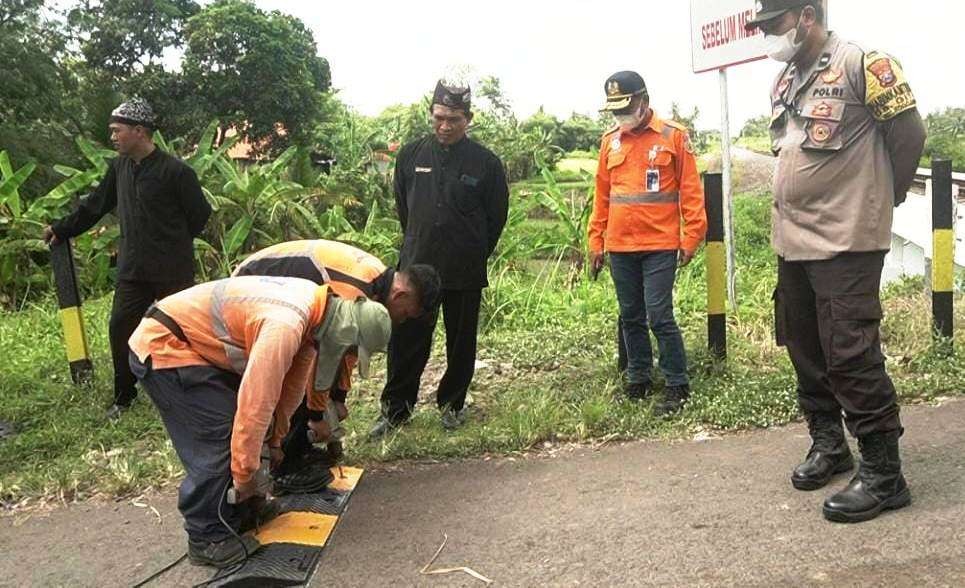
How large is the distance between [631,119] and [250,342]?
2.30m

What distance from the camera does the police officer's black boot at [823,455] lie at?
3.23 meters

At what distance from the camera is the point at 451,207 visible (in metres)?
4.28

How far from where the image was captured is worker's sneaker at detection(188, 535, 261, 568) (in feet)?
9.77

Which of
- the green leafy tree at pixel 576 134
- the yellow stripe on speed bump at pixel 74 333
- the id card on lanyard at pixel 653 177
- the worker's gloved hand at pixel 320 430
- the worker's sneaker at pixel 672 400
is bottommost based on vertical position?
the worker's sneaker at pixel 672 400

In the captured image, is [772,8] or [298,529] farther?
[298,529]

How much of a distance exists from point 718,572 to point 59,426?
378cm

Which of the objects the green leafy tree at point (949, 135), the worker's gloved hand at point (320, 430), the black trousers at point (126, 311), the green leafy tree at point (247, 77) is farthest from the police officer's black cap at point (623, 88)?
the green leafy tree at point (247, 77)

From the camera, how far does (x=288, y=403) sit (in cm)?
318

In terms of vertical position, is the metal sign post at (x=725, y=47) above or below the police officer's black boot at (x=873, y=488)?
above

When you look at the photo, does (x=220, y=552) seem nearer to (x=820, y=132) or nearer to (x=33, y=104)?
(x=820, y=132)

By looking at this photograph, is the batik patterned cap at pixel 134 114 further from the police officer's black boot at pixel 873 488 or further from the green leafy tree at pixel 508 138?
the green leafy tree at pixel 508 138

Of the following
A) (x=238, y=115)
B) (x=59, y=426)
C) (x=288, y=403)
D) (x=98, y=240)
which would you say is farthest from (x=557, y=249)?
(x=238, y=115)

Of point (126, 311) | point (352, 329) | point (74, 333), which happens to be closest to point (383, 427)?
point (352, 329)

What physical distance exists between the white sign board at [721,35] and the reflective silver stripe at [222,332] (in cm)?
399
